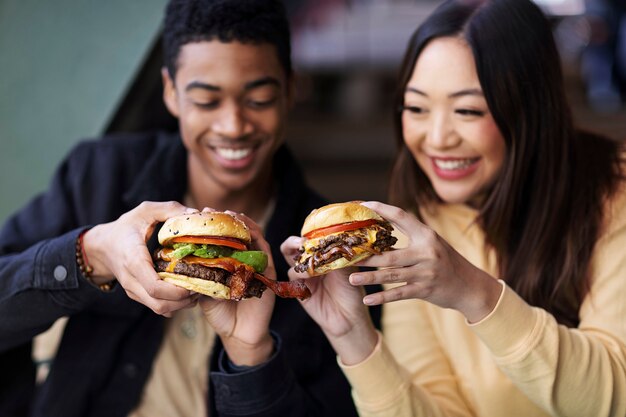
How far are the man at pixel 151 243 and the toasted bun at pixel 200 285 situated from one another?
0.94 feet

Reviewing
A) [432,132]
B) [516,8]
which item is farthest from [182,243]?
[516,8]

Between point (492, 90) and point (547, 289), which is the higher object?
point (492, 90)

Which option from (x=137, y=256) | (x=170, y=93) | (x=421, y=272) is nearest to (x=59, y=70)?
(x=170, y=93)

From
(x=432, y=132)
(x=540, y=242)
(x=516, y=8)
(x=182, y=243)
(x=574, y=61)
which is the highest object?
(x=516, y=8)

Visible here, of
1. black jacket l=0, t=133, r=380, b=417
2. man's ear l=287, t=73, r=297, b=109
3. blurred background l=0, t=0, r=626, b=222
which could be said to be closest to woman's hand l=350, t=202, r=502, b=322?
Answer: black jacket l=0, t=133, r=380, b=417

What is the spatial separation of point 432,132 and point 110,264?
1007 mm

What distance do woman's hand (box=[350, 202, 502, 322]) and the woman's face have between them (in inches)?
18.4

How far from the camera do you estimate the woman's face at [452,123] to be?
236cm

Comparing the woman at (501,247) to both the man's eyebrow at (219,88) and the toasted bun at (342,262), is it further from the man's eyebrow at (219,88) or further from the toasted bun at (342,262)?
the man's eyebrow at (219,88)

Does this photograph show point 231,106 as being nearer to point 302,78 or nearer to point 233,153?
point 233,153

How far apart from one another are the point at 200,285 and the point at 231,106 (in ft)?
2.72

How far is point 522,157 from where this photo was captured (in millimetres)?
2424

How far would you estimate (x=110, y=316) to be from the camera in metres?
2.76

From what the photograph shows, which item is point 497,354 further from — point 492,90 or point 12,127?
point 12,127
